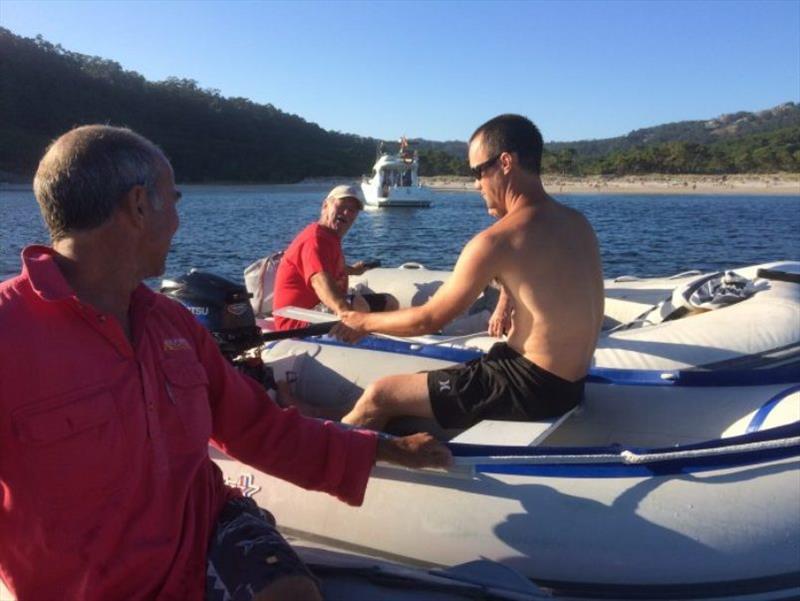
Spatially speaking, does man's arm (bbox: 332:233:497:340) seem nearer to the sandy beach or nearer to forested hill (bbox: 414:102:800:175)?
forested hill (bbox: 414:102:800:175)

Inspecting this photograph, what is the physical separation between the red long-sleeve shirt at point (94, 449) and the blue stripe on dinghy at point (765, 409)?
2301mm

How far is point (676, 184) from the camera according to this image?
69.4 meters

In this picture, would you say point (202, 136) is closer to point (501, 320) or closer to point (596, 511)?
point (501, 320)

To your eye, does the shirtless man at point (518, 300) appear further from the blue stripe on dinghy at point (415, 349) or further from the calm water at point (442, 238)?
the calm water at point (442, 238)

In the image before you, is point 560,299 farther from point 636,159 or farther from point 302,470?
point 636,159

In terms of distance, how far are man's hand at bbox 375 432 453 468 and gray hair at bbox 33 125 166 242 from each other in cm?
102

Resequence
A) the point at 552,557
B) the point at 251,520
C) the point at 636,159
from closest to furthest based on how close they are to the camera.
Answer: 1. the point at 251,520
2. the point at 552,557
3. the point at 636,159

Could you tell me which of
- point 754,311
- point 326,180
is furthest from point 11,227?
point 326,180

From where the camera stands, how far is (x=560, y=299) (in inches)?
116

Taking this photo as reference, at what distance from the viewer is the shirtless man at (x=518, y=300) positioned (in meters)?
2.94

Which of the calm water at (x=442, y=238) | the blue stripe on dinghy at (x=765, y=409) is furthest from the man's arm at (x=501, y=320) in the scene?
the calm water at (x=442, y=238)

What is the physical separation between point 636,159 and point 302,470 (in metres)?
80.2

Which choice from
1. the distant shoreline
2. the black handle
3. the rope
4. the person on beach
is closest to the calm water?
the black handle

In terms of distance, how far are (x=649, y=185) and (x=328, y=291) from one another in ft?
228
